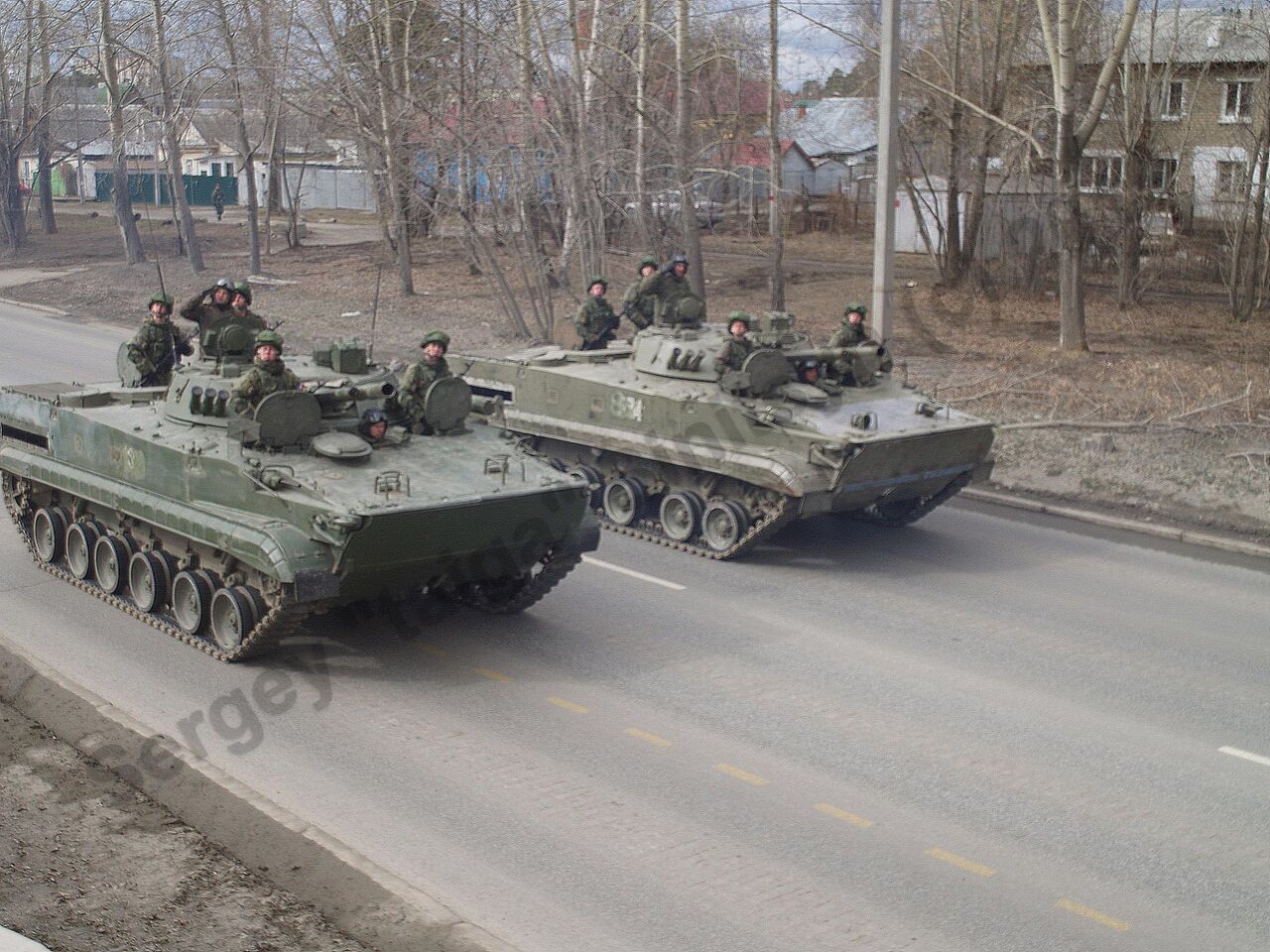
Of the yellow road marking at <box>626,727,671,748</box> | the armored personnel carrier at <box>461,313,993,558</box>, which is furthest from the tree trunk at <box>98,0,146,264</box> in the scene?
the yellow road marking at <box>626,727,671,748</box>

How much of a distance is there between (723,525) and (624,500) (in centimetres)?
149

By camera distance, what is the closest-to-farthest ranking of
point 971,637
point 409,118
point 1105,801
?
point 1105,801
point 971,637
point 409,118

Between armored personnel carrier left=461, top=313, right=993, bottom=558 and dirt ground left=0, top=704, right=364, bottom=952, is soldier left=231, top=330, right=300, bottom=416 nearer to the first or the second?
dirt ground left=0, top=704, right=364, bottom=952

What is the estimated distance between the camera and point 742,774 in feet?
29.9

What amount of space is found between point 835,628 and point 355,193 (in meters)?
62.2

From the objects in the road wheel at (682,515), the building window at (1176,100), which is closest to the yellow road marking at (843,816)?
the road wheel at (682,515)

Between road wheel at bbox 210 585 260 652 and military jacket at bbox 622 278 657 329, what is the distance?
781 centimetres

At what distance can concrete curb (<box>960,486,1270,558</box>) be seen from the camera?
49.4 ft

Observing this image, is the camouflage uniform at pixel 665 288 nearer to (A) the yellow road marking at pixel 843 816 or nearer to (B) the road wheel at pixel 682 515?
(B) the road wheel at pixel 682 515

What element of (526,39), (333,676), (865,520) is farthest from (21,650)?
(526,39)

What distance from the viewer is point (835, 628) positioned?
39.9 ft

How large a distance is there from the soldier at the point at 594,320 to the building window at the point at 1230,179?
1661 cm

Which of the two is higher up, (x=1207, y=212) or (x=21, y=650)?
(x=1207, y=212)

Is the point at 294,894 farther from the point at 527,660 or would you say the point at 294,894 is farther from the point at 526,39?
the point at 526,39
